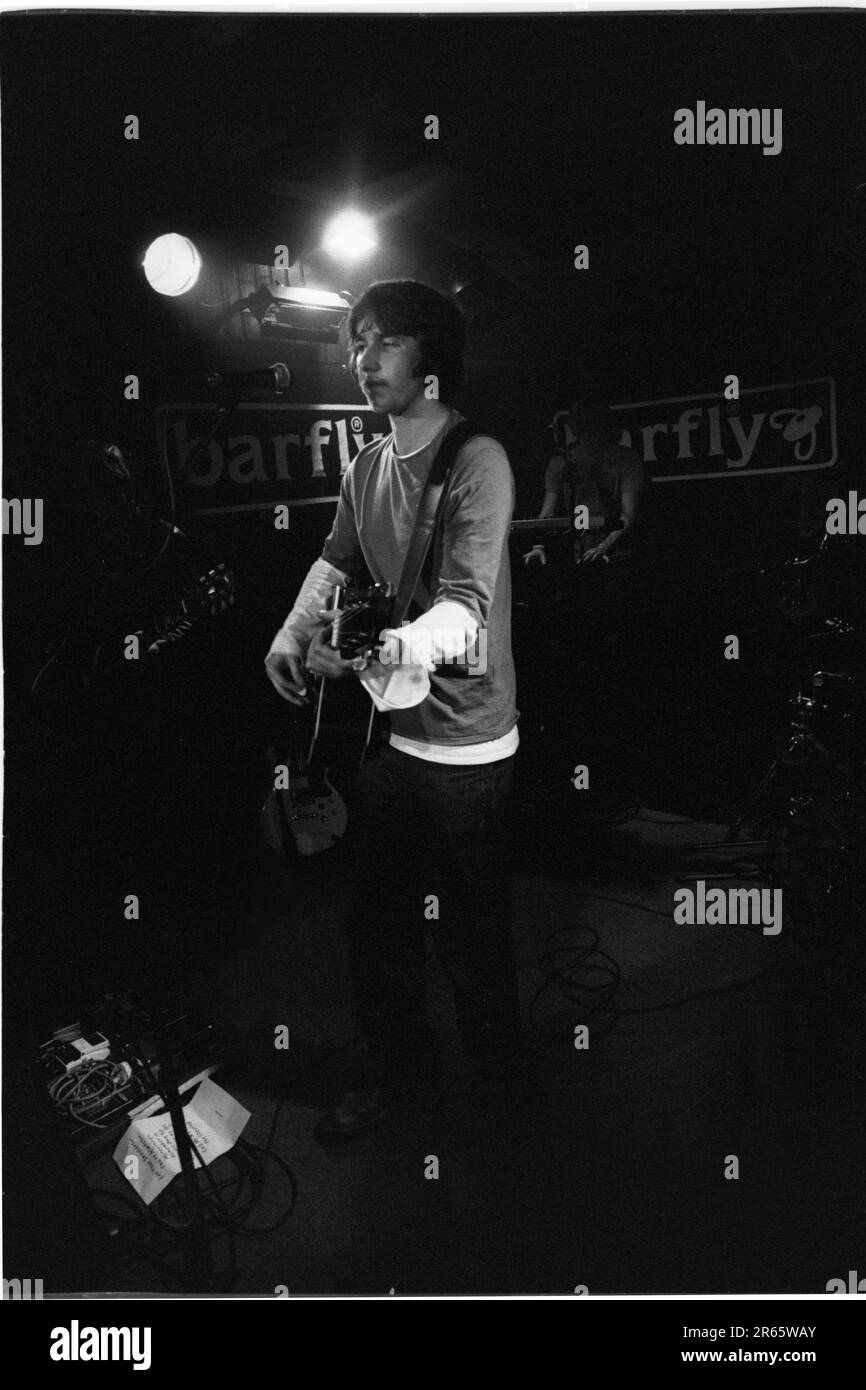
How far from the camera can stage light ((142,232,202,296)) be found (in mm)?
1844

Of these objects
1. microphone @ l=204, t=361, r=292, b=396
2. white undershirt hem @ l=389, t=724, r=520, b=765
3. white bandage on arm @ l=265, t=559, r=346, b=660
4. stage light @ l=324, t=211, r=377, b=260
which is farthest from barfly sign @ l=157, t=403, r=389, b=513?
white undershirt hem @ l=389, t=724, r=520, b=765

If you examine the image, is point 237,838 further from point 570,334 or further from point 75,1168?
point 570,334

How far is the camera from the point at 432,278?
6.02 feet

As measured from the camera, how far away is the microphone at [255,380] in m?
1.85

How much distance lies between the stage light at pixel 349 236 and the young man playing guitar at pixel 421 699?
8cm

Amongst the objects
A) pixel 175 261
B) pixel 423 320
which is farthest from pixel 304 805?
pixel 175 261

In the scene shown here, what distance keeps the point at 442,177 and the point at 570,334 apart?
35cm

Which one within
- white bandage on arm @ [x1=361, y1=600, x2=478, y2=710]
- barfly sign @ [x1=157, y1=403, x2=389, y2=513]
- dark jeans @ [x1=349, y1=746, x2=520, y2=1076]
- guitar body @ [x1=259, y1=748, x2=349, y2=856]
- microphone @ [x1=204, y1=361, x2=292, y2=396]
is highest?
microphone @ [x1=204, y1=361, x2=292, y2=396]

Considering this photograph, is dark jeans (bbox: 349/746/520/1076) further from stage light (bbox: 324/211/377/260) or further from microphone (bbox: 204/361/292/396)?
stage light (bbox: 324/211/377/260)

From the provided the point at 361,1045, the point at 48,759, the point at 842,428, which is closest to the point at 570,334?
the point at 842,428

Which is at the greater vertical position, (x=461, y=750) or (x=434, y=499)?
(x=434, y=499)

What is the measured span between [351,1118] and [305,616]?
91cm

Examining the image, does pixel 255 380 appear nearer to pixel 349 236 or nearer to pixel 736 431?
pixel 349 236

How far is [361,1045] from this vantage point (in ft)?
6.25
